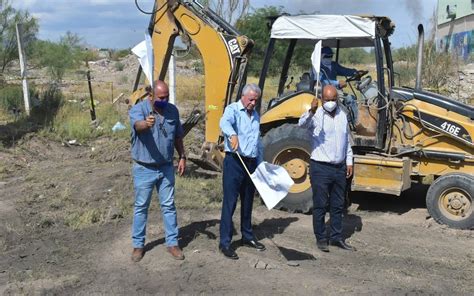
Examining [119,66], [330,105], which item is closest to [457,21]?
[119,66]

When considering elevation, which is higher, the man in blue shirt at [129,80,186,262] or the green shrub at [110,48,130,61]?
the green shrub at [110,48,130,61]

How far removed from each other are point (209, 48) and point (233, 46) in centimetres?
38

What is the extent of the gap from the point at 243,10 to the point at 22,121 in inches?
386

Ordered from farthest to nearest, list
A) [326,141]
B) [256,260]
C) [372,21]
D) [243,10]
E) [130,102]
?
1. [243,10]
2. [130,102]
3. [372,21]
4. [326,141]
5. [256,260]

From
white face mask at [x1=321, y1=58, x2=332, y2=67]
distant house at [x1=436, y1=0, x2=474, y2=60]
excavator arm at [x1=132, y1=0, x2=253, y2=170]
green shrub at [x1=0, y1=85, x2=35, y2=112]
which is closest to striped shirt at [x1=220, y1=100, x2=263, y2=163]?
white face mask at [x1=321, y1=58, x2=332, y2=67]

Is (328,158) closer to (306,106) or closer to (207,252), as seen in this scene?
(207,252)

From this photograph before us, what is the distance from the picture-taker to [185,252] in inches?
248

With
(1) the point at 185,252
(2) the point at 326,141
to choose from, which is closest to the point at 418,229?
(2) the point at 326,141

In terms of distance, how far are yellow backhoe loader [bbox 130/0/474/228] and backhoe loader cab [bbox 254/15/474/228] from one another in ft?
0.04

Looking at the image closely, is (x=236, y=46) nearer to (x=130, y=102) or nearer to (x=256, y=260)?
(x=130, y=102)

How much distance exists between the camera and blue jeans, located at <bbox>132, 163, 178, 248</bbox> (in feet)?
19.6

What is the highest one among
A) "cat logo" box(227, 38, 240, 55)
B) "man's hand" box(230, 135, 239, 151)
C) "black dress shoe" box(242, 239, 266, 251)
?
"cat logo" box(227, 38, 240, 55)

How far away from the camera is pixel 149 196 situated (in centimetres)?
603

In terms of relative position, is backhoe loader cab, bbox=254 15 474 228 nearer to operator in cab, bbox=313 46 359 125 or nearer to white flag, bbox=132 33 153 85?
operator in cab, bbox=313 46 359 125
